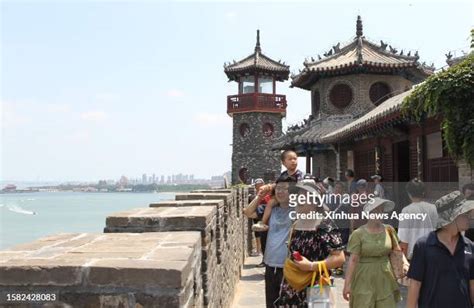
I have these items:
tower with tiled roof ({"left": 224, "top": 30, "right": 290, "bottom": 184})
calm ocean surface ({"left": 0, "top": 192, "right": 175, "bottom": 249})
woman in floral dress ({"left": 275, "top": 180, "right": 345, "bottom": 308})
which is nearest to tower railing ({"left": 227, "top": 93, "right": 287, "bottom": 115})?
tower with tiled roof ({"left": 224, "top": 30, "right": 290, "bottom": 184})

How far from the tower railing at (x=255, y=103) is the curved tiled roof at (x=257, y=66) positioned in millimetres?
1482

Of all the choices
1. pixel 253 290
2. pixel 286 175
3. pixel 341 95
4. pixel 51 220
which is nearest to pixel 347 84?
pixel 341 95

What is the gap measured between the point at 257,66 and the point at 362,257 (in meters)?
28.3

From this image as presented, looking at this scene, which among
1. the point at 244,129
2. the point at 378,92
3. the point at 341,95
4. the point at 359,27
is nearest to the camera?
the point at 378,92

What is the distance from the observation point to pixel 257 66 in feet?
105

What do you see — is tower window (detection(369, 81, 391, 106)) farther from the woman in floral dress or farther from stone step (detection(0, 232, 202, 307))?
stone step (detection(0, 232, 202, 307))

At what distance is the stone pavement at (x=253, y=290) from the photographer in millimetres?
6938

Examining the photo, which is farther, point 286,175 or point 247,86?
point 247,86

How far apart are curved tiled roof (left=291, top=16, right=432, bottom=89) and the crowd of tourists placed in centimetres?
1609

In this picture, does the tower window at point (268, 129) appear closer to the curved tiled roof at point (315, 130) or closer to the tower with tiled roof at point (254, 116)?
the tower with tiled roof at point (254, 116)

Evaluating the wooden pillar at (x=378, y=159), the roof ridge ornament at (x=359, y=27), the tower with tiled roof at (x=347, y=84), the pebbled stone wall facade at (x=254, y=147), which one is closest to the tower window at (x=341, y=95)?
the tower with tiled roof at (x=347, y=84)

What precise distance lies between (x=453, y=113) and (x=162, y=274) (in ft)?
22.3

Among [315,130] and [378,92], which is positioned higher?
[378,92]

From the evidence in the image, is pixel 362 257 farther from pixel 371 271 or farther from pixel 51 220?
pixel 51 220
